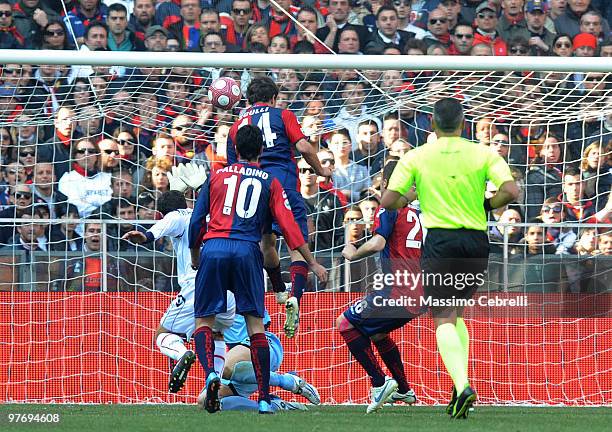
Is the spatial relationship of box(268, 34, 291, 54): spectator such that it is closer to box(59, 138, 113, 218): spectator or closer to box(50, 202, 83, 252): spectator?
box(59, 138, 113, 218): spectator

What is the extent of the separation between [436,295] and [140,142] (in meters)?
5.51

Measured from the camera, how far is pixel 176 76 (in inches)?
452

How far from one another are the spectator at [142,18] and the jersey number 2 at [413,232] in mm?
6905

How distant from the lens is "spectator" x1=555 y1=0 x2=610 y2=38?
15.6 metres

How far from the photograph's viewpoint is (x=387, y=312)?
9016 mm

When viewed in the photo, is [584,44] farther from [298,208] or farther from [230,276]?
[230,276]

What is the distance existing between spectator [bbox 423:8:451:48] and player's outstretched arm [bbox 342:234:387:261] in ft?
22.9

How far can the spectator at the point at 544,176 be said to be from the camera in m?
11.9

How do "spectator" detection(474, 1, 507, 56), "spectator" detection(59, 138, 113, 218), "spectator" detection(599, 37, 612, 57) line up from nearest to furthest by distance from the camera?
"spectator" detection(59, 138, 113, 218) < "spectator" detection(599, 37, 612, 57) < "spectator" detection(474, 1, 507, 56)

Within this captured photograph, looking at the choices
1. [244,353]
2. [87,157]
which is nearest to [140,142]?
[87,157]

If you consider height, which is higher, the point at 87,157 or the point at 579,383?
the point at 87,157

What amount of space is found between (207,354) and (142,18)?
26.4 feet

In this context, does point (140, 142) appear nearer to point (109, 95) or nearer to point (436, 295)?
point (109, 95)

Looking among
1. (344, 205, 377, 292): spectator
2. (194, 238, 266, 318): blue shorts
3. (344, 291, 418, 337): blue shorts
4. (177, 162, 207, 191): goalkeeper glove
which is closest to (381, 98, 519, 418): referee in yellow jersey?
(194, 238, 266, 318): blue shorts
